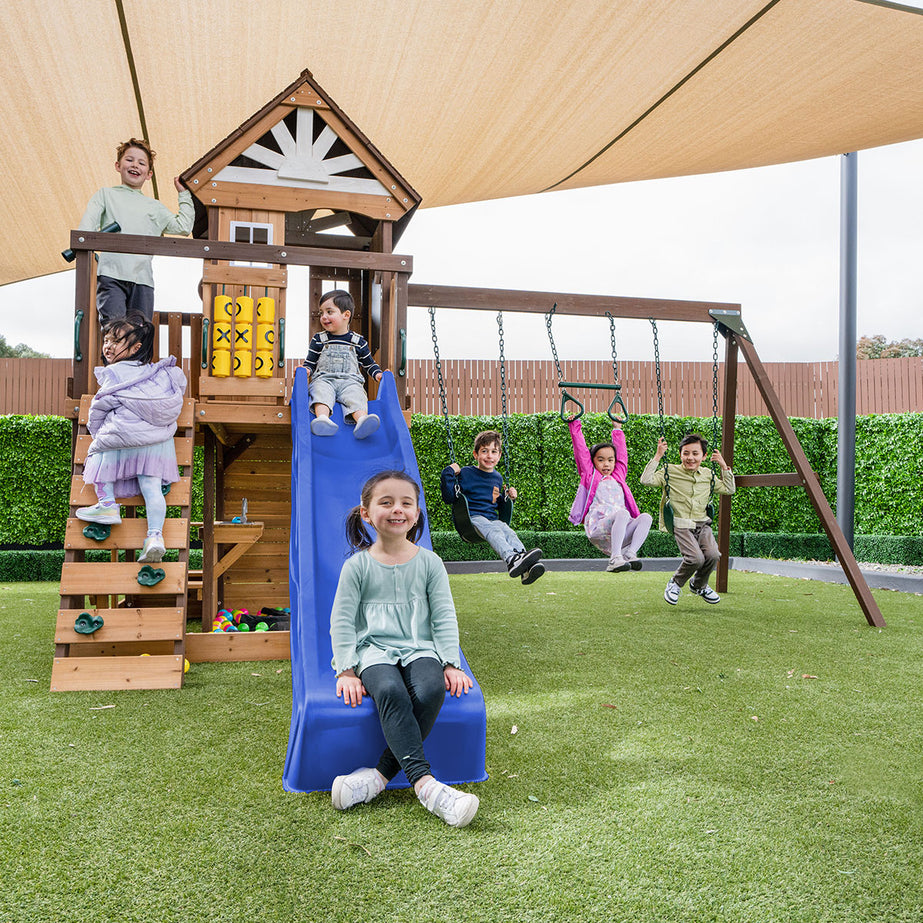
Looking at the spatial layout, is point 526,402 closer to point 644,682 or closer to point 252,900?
point 644,682

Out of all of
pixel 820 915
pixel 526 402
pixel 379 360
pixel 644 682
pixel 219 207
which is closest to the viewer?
pixel 820 915

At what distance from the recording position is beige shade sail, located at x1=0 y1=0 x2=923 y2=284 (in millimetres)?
4875

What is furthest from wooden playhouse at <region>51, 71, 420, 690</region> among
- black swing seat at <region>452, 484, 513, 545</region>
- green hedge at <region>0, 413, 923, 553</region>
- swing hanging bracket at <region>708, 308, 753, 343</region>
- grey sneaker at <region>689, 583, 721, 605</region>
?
green hedge at <region>0, 413, 923, 553</region>

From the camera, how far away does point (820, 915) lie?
1890 mm

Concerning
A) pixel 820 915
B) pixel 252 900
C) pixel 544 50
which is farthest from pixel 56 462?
pixel 820 915

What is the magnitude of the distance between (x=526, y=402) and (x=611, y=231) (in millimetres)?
20364

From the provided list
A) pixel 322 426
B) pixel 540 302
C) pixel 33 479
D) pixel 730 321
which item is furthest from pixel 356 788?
pixel 33 479

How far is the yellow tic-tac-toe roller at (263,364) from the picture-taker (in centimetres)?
505

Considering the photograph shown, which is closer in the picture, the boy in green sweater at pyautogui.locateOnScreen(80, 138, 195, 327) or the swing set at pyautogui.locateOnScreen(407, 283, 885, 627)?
the boy in green sweater at pyautogui.locateOnScreen(80, 138, 195, 327)

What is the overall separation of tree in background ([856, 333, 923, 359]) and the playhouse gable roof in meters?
38.3

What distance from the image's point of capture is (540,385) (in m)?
15.2

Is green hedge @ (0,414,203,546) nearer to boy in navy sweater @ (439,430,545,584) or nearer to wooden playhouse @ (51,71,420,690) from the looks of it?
wooden playhouse @ (51,71,420,690)

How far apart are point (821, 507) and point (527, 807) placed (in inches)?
179

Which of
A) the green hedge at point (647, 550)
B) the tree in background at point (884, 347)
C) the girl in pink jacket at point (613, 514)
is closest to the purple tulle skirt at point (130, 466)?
the girl in pink jacket at point (613, 514)
